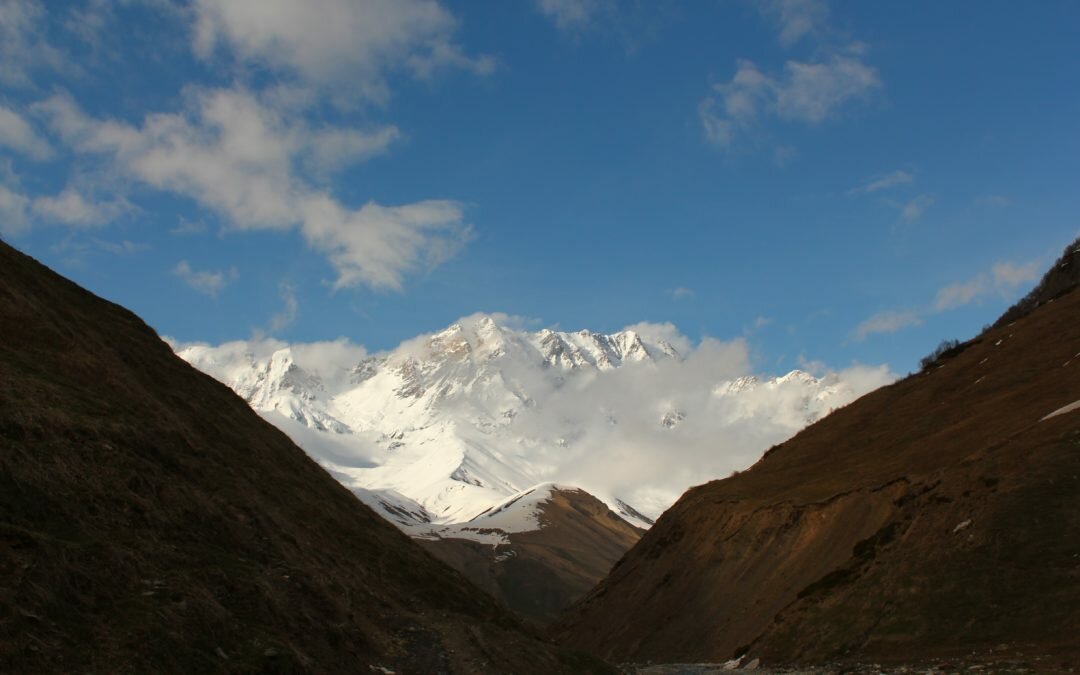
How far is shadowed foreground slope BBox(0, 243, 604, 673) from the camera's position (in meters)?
18.9

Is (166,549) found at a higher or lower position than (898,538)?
lower

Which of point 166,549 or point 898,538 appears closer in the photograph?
point 166,549

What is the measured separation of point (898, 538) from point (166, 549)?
41.6 m

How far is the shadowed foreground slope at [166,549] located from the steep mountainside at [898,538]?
1664cm

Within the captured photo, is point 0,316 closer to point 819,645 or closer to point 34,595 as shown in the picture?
point 34,595

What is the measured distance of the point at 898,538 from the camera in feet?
166

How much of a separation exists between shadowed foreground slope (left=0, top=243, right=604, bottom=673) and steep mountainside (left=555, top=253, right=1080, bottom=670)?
655 inches

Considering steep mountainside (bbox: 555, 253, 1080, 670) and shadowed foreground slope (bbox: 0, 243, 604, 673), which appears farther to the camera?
steep mountainside (bbox: 555, 253, 1080, 670)

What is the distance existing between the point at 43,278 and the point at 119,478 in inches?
1076

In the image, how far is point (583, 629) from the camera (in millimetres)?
97438

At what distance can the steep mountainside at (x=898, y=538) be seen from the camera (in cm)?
A: 3888

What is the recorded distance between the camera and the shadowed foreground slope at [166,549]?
18938mm

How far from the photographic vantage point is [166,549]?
2400 centimetres

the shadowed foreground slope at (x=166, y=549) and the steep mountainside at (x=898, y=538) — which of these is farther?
the steep mountainside at (x=898, y=538)
